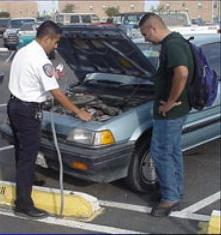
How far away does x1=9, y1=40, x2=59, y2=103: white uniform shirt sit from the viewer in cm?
456

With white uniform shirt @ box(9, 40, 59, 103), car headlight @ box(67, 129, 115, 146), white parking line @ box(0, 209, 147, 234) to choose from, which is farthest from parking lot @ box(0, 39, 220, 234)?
white uniform shirt @ box(9, 40, 59, 103)

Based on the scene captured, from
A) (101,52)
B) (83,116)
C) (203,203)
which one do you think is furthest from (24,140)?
(203,203)

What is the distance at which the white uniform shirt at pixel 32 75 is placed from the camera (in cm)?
456

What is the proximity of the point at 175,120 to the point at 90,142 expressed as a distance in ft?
2.92

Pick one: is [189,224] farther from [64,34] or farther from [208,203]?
[64,34]

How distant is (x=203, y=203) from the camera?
5219 mm

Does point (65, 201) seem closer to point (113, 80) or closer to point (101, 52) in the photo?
point (101, 52)

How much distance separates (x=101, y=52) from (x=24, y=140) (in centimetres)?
172

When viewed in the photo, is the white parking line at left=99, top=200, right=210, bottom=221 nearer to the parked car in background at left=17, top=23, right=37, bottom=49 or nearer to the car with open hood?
the car with open hood

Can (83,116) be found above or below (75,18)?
above

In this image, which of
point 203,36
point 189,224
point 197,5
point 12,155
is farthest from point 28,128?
point 197,5

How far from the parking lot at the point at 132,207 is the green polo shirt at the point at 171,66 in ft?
3.08

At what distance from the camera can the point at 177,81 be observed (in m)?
4.40

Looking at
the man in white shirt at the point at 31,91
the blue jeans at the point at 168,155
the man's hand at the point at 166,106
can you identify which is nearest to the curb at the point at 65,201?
the man in white shirt at the point at 31,91
